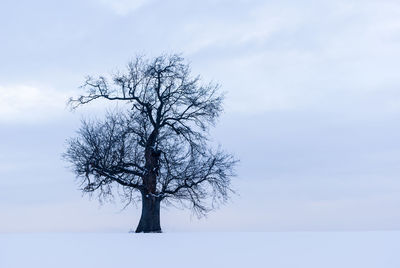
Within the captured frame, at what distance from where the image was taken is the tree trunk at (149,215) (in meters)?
26.6

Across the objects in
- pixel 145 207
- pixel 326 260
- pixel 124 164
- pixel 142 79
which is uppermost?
pixel 142 79

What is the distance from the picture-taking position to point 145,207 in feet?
88.3

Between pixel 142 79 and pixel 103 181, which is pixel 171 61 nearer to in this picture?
pixel 142 79

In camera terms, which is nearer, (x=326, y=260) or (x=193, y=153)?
(x=326, y=260)

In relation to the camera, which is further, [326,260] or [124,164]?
[124,164]

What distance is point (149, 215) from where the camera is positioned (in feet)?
87.9

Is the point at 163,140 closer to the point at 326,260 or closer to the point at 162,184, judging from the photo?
the point at 162,184

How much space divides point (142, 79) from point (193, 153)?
175 inches

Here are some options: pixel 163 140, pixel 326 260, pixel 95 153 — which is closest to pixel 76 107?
pixel 95 153

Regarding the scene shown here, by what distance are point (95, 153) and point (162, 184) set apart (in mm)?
3580

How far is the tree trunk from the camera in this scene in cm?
2661

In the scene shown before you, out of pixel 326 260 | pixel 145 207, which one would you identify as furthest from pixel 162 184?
pixel 326 260

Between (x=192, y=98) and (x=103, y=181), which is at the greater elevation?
(x=192, y=98)

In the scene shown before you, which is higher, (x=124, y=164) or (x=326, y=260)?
(x=124, y=164)
